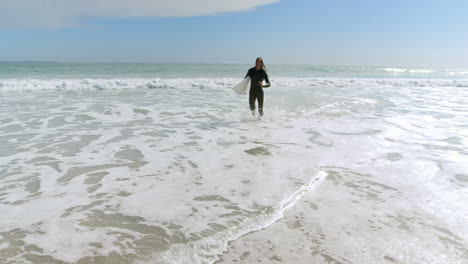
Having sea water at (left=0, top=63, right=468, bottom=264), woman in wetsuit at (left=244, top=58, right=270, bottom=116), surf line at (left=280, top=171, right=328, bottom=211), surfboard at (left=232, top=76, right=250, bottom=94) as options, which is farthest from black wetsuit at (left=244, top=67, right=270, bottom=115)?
surf line at (left=280, top=171, right=328, bottom=211)

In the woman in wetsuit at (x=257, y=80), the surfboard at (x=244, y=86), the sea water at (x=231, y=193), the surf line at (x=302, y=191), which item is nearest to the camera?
the sea water at (x=231, y=193)

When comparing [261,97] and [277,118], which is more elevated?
[261,97]

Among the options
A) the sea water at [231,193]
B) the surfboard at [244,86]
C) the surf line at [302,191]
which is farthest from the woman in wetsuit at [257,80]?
the surf line at [302,191]

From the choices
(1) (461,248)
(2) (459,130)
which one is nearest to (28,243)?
(1) (461,248)

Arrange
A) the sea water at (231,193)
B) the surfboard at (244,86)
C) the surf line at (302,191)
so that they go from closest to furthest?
the sea water at (231,193)
the surf line at (302,191)
the surfboard at (244,86)

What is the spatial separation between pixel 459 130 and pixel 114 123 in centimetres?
868

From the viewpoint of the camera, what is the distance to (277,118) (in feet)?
30.0

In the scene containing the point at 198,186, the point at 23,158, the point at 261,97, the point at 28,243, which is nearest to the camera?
the point at 28,243

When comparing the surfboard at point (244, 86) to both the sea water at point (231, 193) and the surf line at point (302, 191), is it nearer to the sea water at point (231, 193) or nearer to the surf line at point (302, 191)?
the sea water at point (231, 193)

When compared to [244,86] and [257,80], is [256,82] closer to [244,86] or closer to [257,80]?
[257,80]

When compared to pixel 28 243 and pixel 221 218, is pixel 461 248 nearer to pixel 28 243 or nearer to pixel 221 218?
pixel 221 218

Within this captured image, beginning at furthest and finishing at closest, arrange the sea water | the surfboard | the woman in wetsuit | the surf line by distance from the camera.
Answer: the surfboard → the woman in wetsuit → the surf line → the sea water

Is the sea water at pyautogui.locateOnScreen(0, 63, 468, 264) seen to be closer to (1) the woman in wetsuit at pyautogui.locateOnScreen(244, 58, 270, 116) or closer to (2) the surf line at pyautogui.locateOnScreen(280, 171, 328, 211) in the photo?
(2) the surf line at pyautogui.locateOnScreen(280, 171, 328, 211)

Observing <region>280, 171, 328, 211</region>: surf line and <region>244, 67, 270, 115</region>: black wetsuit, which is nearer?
<region>280, 171, 328, 211</region>: surf line
